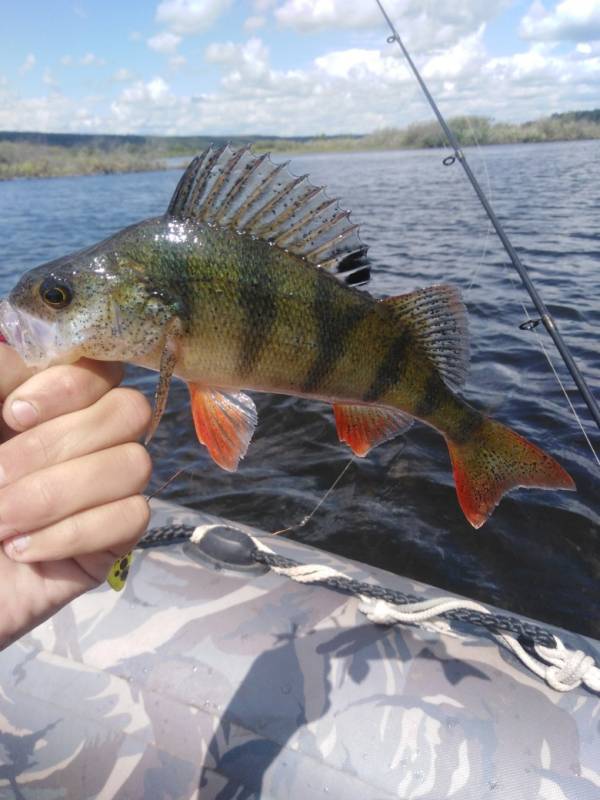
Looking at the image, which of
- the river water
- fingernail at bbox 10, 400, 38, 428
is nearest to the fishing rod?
the river water

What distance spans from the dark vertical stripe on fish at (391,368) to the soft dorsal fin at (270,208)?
0.75 ft

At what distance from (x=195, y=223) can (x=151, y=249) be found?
152mm

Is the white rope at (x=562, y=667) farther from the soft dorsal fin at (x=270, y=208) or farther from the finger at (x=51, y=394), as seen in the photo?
the finger at (x=51, y=394)

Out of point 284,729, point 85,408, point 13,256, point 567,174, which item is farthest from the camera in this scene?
point 567,174

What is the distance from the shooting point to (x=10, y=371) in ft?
5.12

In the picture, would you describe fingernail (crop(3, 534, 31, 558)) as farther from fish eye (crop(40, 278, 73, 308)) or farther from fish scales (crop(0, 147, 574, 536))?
fish eye (crop(40, 278, 73, 308))

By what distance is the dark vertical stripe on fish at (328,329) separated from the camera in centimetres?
176

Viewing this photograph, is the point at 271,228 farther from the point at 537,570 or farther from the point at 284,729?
the point at 537,570

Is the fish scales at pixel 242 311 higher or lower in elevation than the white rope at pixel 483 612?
higher

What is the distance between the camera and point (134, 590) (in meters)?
3.05

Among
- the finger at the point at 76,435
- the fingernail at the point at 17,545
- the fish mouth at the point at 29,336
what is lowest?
the fingernail at the point at 17,545

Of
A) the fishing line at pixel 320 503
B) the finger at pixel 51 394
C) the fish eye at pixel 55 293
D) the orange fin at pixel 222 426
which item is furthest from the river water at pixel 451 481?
the fish eye at pixel 55 293

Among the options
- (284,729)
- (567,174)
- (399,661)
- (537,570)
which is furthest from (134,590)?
(567,174)

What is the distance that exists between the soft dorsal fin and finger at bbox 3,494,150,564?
844mm
